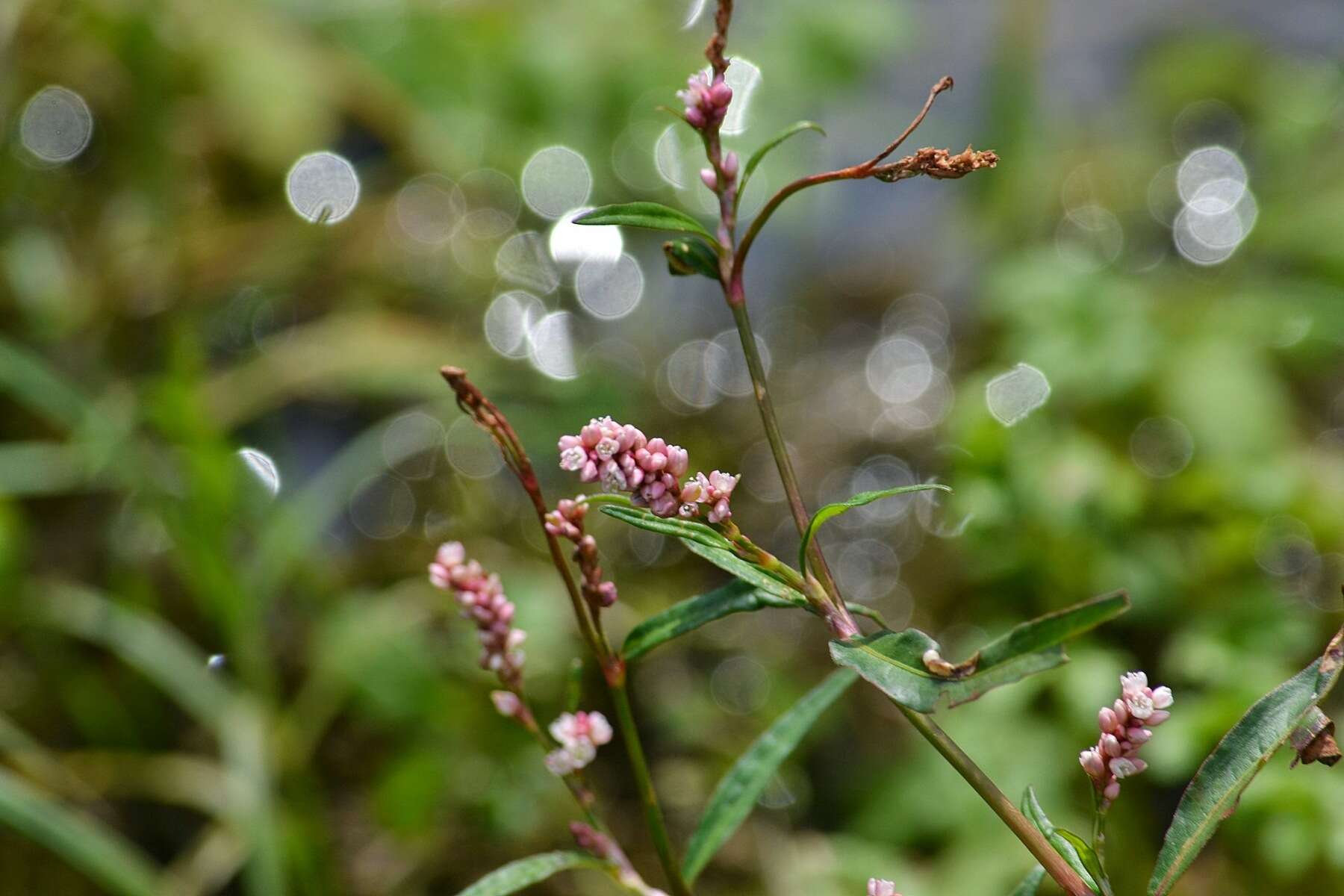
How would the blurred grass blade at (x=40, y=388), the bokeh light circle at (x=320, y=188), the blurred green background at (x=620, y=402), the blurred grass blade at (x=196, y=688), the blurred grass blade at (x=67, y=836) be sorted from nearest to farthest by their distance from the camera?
the blurred grass blade at (x=67, y=836)
the blurred grass blade at (x=196, y=688)
the blurred green background at (x=620, y=402)
the blurred grass blade at (x=40, y=388)
the bokeh light circle at (x=320, y=188)

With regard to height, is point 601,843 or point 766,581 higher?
point 766,581

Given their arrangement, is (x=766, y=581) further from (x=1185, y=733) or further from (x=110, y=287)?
(x=110, y=287)

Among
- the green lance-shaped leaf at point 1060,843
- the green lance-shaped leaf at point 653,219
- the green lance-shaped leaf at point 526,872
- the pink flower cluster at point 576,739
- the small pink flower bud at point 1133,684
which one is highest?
the green lance-shaped leaf at point 653,219

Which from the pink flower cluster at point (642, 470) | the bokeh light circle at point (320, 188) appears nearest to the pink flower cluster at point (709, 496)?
the pink flower cluster at point (642, 470)

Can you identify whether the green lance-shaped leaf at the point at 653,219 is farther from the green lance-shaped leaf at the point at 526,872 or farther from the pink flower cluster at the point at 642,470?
the green lance-shaped leaf at the point at 526,872

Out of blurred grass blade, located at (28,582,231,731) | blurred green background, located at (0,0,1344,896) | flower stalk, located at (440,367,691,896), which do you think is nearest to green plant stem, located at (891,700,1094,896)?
flower stalk, located at (440,367,691,896)

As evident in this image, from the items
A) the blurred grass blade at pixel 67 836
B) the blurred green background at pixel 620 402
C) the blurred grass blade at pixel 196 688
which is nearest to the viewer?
the blurred grass blade at pixel 67 836

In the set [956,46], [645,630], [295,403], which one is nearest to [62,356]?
[295,403]

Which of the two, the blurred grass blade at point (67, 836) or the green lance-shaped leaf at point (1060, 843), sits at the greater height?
the green lance-shaped leaf at point (1060, 843)
